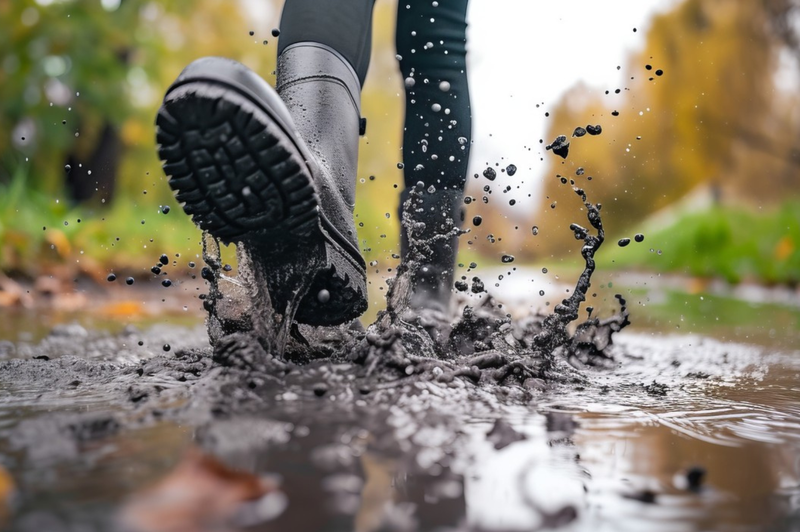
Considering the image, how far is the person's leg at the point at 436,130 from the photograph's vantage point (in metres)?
→ 2.16

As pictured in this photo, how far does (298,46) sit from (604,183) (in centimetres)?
2690

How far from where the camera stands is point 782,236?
7535mm

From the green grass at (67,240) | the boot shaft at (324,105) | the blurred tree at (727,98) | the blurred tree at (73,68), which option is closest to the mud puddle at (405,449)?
the boot shaft at (324,105)

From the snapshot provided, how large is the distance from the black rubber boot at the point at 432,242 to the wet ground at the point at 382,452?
561mm

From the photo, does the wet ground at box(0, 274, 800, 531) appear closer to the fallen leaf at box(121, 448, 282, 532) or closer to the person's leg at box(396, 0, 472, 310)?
the fallen leaf at box(121, 448, 282, 532)

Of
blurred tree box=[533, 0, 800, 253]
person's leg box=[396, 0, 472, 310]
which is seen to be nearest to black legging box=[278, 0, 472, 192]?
person's leg box=[396, 0, 472, 310]

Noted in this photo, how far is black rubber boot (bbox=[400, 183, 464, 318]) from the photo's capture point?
215cm

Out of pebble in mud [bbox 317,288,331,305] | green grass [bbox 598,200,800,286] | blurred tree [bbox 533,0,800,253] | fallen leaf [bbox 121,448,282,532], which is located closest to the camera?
fallen leaf [bbox 121,448,282,532]

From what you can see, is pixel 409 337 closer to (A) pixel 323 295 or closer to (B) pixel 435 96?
(A) pixel 323 295

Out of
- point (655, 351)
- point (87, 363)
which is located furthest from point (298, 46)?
point (655, 351)

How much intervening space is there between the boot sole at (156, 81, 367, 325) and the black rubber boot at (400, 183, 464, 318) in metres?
0.48

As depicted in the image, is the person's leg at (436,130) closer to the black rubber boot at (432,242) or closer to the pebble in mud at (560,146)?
the black rubber boot at (432,242)

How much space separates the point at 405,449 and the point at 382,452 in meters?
0.04

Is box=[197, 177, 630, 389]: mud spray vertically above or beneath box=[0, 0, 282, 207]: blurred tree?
beneath
